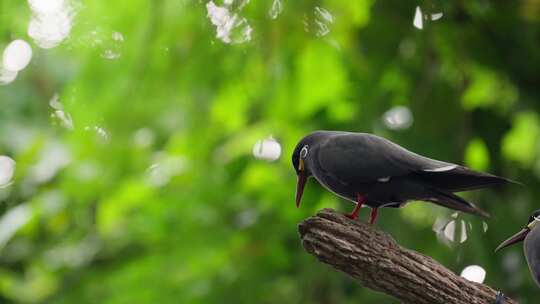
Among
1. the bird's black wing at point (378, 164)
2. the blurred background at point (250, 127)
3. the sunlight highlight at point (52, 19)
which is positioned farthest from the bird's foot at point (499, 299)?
the blurred background at point (250, 127)

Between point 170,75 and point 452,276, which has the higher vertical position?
point 170,75

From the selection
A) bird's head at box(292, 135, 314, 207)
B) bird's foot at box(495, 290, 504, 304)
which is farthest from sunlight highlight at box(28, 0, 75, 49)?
bird's foot at box(495, 290, 504, 304)

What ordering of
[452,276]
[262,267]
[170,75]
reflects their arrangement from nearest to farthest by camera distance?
[452,276] < [170,75] < [262,267]

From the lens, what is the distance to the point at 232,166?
698cm

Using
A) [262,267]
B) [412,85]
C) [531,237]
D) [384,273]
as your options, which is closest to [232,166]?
[262,267]

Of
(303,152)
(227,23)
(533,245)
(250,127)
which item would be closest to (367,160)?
(303,152)

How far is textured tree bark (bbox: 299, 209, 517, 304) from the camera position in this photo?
2584 mm

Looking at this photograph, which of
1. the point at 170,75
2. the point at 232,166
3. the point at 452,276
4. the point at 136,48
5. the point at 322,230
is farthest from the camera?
the point at 232,166

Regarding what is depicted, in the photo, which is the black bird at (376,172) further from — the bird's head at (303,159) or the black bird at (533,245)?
the black bird at (533,245)

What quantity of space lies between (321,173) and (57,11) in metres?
2.01

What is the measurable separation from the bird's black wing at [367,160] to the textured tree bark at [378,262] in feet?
0.50

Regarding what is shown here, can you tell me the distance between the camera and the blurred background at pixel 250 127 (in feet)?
19.5

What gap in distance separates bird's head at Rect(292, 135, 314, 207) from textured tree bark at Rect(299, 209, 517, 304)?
0.15 m

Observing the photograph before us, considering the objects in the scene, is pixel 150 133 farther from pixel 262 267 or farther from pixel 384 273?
pixel 384 273
